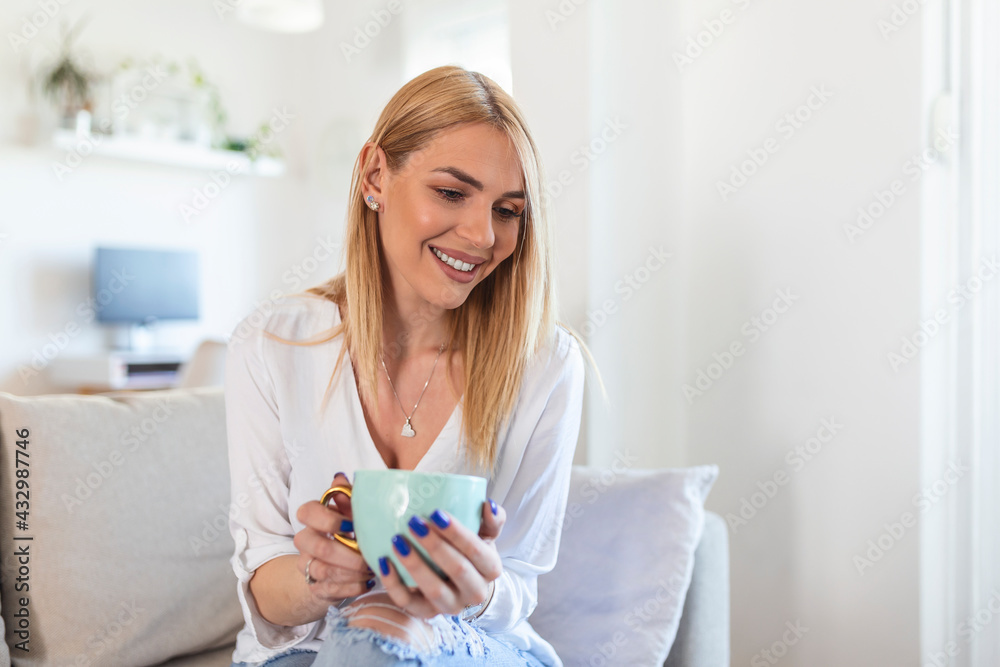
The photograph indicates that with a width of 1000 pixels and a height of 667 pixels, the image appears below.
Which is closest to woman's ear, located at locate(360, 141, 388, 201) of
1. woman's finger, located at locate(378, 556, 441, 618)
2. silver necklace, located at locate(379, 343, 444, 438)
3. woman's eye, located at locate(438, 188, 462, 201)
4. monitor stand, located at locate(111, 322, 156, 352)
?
woman's eye, located at locate(438, 188, 462, 201)

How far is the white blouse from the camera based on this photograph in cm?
105

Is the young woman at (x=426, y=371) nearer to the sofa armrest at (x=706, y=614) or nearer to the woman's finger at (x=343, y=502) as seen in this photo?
the woman's finger at (x=343, y=502)

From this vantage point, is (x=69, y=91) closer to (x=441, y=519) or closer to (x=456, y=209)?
(x=456, y=209)

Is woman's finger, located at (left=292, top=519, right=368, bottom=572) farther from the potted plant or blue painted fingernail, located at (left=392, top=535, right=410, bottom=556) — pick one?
the potted plant

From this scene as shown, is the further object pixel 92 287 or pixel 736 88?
pixel 92 287

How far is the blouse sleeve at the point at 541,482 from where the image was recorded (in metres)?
1.10

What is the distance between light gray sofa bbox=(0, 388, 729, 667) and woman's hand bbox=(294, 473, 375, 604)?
0.62 meters

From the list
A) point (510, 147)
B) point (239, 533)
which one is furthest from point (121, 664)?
point (510, 147)

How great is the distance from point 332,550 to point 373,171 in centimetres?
55

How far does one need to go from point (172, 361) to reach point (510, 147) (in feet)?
11.1

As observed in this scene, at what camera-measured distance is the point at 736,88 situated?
177 centimetres

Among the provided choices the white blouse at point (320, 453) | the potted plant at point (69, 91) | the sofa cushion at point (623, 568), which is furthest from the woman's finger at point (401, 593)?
the potted plant at point (69, 91)

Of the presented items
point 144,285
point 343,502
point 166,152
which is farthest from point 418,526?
point 166,152

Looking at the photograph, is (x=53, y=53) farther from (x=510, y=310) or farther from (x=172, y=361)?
(x=510, y=310)
